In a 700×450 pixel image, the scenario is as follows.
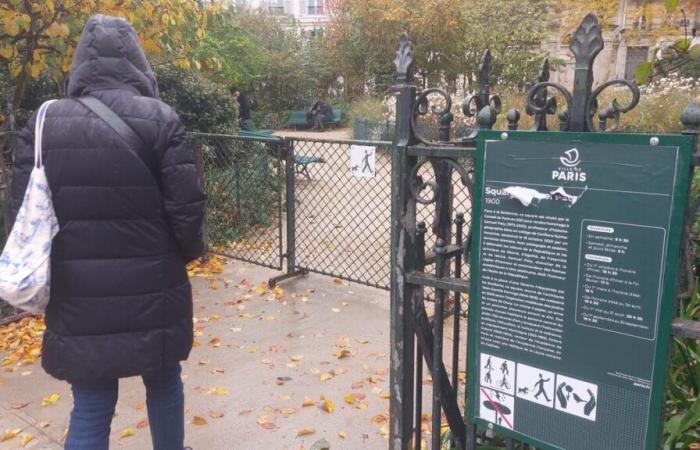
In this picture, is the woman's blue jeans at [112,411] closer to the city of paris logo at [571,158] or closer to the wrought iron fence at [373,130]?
the city of paris logo at [571,158]

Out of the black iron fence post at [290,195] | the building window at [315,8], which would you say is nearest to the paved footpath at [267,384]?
the black iron fence post at [290,195]

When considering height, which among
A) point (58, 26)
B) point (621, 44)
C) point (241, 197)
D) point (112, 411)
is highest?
point (621, 44)

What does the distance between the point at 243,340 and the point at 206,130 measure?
14.2ft

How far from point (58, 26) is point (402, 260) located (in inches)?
148

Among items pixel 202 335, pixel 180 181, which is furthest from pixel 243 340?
pixel 180 181

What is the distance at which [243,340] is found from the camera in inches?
178

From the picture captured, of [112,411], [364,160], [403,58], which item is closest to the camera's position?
[403,58]

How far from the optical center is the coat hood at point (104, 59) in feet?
7.87

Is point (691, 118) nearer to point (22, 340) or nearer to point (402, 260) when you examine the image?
point (402, 260)

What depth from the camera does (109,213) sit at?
2348mm

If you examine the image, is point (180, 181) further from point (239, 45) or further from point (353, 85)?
point (353, 85)

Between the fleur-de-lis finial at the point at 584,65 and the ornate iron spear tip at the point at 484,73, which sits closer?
the fleur-de-lis finial at the point at 584,65

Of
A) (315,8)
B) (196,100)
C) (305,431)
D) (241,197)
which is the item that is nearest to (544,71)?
(305,431)

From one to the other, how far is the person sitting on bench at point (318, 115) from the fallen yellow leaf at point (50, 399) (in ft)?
66.4
